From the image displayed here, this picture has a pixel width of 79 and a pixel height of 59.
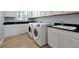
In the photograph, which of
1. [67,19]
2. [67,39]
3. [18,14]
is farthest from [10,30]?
[67,39]

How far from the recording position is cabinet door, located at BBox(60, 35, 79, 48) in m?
1.50

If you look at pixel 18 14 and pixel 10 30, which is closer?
pixel 10 30

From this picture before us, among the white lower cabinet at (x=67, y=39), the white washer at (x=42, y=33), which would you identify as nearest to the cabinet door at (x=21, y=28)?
the white washer at (x=42, y=33)

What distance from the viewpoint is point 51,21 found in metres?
3.59

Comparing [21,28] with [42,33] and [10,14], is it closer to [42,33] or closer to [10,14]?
[10,14]

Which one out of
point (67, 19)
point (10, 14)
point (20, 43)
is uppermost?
point (10, 14)

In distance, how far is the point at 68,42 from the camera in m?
1.68

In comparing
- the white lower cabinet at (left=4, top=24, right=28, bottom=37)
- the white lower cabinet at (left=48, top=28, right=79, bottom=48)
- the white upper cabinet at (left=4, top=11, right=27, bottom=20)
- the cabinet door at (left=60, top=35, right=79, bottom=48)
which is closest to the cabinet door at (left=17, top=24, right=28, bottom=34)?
the white lower cabinet at (left=4, top=24, right=28, bottom=37)

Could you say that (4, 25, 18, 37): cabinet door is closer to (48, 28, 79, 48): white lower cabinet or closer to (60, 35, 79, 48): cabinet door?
(48, 28, 79, 48): white lower cabinet

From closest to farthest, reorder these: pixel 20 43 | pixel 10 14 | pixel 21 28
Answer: pixel 20 43 < pixel 21 28 < pixel 10 14

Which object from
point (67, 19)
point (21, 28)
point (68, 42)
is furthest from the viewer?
point (21, 28)
